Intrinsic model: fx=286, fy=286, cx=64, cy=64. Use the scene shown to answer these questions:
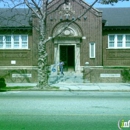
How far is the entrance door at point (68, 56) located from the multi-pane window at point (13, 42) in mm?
3960

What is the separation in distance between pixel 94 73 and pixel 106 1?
7.24 meters

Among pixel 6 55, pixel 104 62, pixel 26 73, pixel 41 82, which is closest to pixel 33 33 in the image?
pixel 6 55

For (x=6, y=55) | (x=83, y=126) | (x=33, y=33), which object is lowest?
(x=83, y=126)

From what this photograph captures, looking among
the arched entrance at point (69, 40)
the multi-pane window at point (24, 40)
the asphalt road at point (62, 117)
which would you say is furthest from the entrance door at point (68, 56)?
the asphalt road at point (62, 117)

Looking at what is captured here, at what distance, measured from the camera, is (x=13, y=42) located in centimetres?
2995

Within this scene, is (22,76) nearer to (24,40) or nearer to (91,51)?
→ (24,40)

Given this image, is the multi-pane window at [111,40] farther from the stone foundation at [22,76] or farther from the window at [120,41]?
the stone foundation at [22,76]

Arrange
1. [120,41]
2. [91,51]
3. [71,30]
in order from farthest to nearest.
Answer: [120,41], [91,51], [71,30]

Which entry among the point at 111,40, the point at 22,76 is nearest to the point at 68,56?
the point at 111,40

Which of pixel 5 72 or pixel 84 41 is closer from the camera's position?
pixel 5 72

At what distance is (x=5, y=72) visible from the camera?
2456 centimetres

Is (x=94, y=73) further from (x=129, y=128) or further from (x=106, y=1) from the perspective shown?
(x=129, y=128)

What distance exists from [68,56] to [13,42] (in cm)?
595

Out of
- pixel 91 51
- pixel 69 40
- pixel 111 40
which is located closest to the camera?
pixel 69 40
